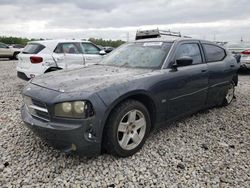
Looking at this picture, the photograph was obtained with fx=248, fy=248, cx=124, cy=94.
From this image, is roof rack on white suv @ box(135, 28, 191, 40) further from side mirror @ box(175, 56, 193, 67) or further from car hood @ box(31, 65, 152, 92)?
car hood @ box(31, 65, 152, 92)

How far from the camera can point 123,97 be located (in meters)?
2.97

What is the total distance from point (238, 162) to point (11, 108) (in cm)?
439

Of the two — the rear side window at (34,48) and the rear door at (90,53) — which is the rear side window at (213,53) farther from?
the rear side window at (34,48)

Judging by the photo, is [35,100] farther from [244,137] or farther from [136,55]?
[244,137]

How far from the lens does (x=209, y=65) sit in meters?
4.53

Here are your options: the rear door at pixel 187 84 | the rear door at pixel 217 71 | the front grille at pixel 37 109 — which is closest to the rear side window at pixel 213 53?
the rear door at pixel 217 71

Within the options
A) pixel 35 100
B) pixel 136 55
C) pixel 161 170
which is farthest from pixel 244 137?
pixel 35 100

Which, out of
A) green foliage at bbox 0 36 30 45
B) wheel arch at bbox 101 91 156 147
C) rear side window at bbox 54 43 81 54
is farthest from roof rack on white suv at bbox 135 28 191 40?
green foliage at bbox 0 36 30 45

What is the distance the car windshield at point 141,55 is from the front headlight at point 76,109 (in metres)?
1.35

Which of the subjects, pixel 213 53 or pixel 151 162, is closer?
pixel 151 162

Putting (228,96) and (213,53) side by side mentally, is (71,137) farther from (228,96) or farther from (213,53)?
(228,96)

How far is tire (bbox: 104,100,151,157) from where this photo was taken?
9.57 ft

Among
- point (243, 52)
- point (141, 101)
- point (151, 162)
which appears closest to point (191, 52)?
point (141, 101)

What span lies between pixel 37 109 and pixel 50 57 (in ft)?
13.5
